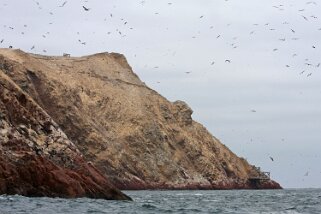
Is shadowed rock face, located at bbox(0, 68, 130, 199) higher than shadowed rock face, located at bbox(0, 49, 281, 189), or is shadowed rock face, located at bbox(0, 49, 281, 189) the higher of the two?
shadowed rock face, located at bbox(0, 49, 281, 189)

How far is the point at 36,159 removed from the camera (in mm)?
55188

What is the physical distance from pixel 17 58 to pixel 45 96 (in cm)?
1184

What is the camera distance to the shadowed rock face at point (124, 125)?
12488cm

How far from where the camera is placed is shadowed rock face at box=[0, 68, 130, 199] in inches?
2080

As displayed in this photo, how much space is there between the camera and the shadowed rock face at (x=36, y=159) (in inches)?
2080

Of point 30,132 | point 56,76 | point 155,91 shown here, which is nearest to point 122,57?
point 155,91

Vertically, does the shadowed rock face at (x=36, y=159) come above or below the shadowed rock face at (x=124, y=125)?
below

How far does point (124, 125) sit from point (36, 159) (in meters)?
82.6

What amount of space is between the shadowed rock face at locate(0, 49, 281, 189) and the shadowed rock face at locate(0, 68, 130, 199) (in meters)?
52.6

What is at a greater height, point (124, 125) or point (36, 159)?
point (124, 125)

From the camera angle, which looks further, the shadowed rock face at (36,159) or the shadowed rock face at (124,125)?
the shadowed rock face at (124,125)

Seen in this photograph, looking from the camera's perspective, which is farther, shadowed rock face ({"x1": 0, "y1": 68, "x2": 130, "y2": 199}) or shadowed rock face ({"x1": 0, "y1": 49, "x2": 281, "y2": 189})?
shadowed rock face ({"x1": 0, "y1": 49, "x2": 281, "y2": 189})

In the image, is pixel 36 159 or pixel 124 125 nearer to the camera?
pixel 36 159

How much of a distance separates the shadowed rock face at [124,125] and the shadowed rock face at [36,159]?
→ 52.6m
